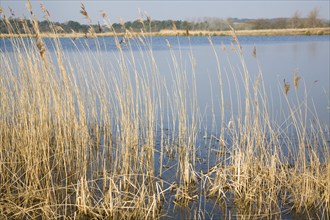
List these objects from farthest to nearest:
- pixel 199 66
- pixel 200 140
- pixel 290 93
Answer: pixel 199 66, pixel 290 93, pixel 200 140

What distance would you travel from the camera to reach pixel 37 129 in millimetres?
4023

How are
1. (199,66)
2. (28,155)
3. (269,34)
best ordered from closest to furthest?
(28,155)
(199,66)
(269,34)

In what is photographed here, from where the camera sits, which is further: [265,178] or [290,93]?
[290,93]

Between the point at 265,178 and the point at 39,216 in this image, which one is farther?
the point at 265,178

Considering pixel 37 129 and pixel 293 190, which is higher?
pixel 37 129

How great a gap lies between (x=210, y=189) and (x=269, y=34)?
51.2 metres

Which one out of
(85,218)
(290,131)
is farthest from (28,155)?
(290,131)

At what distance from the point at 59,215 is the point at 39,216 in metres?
0.24

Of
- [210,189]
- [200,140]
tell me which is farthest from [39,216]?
[200,140]

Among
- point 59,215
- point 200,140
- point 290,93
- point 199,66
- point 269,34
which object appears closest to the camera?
point 59,215

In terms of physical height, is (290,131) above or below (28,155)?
below

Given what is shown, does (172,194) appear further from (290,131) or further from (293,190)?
(290,131)

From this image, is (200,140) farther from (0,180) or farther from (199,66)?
(199,66)

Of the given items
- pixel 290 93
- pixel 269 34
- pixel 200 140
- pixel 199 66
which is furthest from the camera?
pixel 269 34
